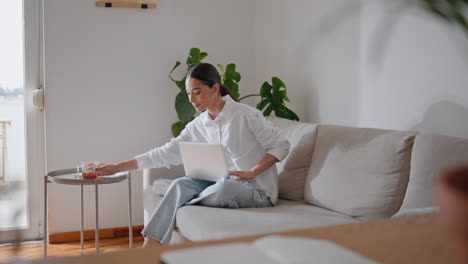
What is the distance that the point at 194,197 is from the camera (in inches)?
113

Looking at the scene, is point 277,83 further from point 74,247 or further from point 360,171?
point 74,247

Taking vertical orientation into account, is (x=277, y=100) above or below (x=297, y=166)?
above

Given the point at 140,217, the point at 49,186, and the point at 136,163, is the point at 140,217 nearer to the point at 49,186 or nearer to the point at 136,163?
the point at 49,186

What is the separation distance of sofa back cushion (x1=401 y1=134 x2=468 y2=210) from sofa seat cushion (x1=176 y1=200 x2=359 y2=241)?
35 centimetres

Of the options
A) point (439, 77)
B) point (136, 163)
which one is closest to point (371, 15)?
point (439, 77)

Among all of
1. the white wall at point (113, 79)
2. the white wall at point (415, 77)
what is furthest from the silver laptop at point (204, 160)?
the white wall at point (113, 79)

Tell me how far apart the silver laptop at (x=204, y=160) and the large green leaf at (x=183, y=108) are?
3.23 feet

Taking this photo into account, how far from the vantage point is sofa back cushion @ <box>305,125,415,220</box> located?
2.27 meters

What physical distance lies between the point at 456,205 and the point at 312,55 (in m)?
3.22

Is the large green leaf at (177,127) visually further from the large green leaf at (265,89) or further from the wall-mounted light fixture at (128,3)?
the wall-mounted light fixture at (128,3)

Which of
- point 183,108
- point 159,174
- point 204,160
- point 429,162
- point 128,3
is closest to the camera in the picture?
point 429,162

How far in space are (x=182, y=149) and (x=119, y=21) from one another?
159cm

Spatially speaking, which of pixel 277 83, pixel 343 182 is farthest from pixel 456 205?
pixel 277 83

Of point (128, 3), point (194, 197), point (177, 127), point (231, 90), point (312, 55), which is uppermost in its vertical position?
point (128, 3)
